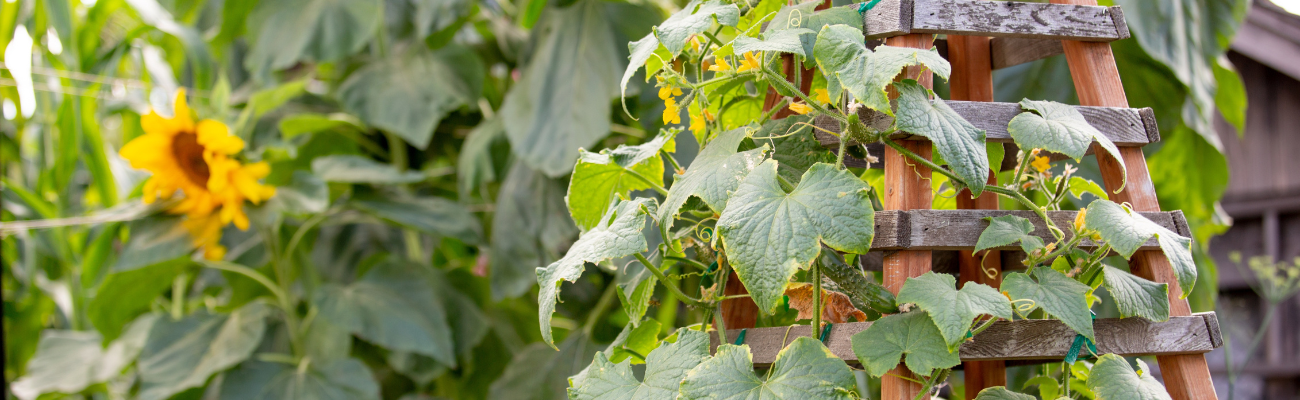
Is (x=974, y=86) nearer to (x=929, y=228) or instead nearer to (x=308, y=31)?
(x=929, y=228)

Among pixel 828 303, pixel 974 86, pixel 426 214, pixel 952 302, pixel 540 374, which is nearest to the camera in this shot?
pixel 952 302

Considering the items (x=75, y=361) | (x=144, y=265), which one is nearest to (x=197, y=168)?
(x=144, y=265)

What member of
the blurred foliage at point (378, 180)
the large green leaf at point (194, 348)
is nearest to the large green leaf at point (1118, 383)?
the blurred foliage at point (378, 180)

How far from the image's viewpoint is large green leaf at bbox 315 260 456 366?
1095mm

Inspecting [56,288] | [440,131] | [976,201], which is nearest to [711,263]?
[976,201]

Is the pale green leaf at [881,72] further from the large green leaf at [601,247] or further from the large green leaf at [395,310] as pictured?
the large green leaf at [395,310]

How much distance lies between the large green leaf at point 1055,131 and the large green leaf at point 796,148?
120 millimetres

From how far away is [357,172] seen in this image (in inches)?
45.1

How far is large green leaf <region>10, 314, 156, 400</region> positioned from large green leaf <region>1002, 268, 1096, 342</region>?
116 cm

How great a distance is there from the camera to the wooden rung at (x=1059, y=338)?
50 centimetres

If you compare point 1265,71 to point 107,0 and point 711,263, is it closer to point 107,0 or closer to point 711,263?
point 711,263

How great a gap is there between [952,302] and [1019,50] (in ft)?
1.13

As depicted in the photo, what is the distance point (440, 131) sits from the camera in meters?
1.47

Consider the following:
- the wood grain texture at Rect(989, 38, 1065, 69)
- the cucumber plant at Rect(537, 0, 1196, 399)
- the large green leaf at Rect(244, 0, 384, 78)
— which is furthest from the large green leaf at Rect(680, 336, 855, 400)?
the large green leaf at Rect(244, 0, 384, 78)
